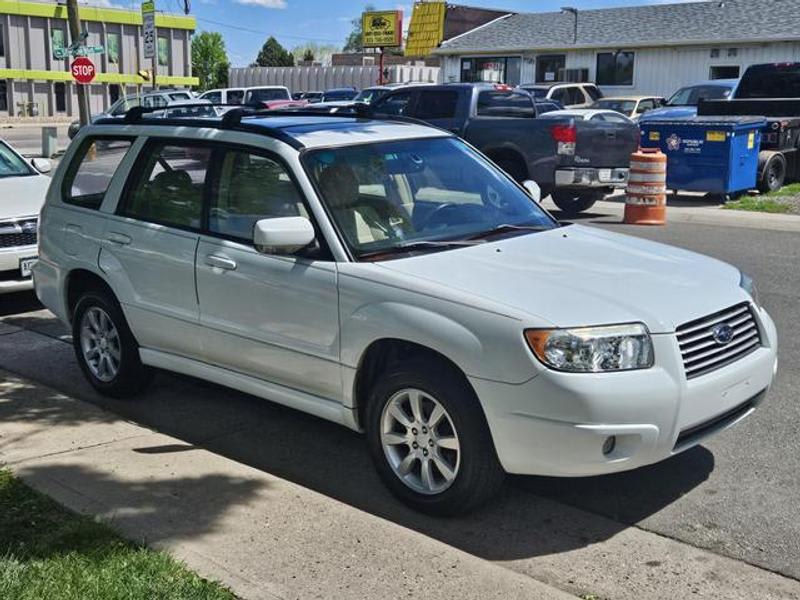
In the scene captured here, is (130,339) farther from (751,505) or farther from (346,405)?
(751,505)

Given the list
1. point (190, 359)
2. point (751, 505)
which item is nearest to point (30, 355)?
point (190, 359)

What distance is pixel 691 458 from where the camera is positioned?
17.1ft

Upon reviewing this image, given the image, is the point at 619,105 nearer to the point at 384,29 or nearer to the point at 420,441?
the point at 420,441

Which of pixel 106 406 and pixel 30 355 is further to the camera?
pixel 30 355

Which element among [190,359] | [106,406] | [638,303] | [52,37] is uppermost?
[52,37]

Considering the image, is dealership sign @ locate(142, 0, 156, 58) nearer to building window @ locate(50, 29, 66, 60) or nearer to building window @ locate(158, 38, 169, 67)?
building window @ locate(50, 29, 66, 60)

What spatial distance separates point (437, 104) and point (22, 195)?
8.01 m

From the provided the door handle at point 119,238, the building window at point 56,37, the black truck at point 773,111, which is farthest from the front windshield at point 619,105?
the building window at point 56,37

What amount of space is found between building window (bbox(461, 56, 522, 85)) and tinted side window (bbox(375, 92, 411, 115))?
1128 inches

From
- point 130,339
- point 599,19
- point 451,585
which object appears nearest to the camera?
point 451,585

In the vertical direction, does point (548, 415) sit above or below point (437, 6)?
below

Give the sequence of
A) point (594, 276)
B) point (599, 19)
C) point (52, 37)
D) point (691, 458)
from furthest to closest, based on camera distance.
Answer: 1. point (52, 37)
2. point (599, 19)
3. point (691, 458)
4. point (594, 276)

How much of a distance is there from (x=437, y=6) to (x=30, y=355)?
53397 mm

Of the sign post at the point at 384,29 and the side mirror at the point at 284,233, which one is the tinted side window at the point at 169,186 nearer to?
the side mirror at the point at 284,233
